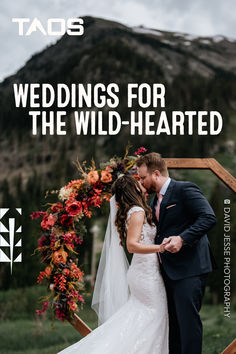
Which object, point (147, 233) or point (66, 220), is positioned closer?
point (147, 233)

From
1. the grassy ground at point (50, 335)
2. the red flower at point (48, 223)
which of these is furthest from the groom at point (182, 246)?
the grassy ground at point (50, 335)

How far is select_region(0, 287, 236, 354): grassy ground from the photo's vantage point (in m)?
7.95

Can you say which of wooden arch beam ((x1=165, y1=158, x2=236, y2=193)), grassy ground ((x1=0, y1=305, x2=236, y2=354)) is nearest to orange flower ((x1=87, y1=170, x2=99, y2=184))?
wooden arch beam ((x1=165, y1=158, x2=236, y2=193))

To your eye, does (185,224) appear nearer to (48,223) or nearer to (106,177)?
(106,177)

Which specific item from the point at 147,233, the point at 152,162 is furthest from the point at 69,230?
the point at 152,162

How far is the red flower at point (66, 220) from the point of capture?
4.36m

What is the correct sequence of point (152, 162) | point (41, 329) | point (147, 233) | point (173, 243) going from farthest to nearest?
point (41, 329)
point (152, 162)
point (147, 233)
point (173, 243)

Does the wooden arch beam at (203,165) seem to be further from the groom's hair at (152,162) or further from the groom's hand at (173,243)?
the groom's hand at (173,243)

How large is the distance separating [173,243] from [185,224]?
328 mm

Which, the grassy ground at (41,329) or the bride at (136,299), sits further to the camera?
the grassy ground at (41,329)

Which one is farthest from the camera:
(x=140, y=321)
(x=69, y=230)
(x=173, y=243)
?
(x=69, y=230)

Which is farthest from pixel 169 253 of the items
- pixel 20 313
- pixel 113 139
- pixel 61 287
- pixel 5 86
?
pixel 5 86

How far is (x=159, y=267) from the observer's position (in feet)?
12.0

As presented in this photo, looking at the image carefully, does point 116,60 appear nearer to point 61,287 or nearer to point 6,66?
point 6,66
